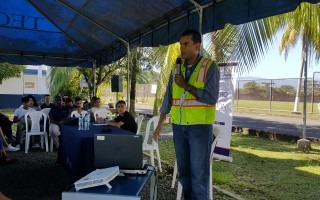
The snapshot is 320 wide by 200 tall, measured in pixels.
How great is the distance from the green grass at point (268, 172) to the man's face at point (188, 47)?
2437 mm

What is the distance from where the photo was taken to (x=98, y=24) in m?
6.18

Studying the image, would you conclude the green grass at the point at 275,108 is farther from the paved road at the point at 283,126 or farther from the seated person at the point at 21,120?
the seated person at the point at 21,120

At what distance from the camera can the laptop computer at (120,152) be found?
264 centimetres

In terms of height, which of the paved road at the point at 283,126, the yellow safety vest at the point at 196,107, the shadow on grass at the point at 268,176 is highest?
the yellow safety vest at the point at 196,107

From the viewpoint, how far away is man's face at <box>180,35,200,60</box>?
114 inches

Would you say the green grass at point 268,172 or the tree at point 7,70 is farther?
the tree at point 7,70

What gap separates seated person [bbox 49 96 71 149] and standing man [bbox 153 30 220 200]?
16.0ft

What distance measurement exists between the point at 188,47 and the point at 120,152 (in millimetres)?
1087

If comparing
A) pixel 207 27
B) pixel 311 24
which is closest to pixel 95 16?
pixel 207 27

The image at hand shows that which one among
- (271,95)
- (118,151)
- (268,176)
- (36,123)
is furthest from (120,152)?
(271,95)

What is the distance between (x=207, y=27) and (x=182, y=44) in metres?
1.29

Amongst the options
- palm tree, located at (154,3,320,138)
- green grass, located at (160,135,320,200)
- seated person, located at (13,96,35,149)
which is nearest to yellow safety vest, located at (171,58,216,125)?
green grass, located at (160,135,320,200)

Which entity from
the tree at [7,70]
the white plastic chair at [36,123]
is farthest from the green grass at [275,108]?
the tree at [7,70]

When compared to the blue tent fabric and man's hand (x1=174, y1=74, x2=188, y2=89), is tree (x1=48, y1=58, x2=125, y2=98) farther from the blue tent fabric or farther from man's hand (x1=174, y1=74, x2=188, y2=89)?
man's hand (x1=174, y1=74, x2=188, y2=89)
